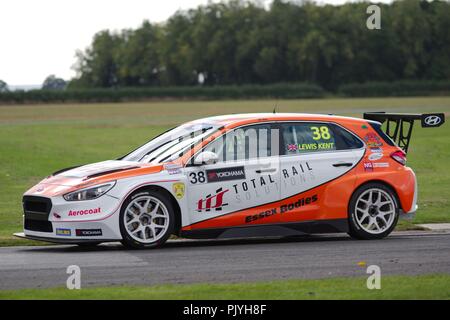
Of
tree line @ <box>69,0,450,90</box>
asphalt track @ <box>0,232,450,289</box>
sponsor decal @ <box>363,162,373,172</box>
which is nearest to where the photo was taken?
asphalt track @ <box>0,232,450,289</box>

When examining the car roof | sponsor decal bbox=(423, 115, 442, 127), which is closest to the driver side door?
the car roof

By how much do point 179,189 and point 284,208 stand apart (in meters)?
1.32

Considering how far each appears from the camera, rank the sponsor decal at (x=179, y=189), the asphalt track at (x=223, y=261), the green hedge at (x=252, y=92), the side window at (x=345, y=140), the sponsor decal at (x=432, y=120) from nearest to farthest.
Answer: the asphalt track at (x=223, y=261) → the sponsor decal at (x=179, y=189) → the side window at (x=345, y=140) → the sponsor decal at (x=432, y=120) → the green hedge at (x=252, y=92)

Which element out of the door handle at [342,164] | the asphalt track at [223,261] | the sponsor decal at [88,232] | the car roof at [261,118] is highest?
the car roof at [261,118]

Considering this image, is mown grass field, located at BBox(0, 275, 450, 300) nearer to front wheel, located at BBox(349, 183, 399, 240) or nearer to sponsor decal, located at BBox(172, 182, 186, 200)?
sponsor decal, located at BBox(172, 182, 186, 200)

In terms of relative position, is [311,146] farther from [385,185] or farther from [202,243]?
[202,243]

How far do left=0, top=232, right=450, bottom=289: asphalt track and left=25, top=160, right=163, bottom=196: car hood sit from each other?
2.28 feet

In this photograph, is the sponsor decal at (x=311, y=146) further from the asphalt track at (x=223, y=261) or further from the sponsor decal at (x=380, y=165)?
the asphalt track at (x=223, y=261)

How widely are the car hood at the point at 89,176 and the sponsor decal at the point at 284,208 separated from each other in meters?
1.23

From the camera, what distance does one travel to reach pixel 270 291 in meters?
8.16

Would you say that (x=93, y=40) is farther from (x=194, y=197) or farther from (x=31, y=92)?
(x=194, y=197)

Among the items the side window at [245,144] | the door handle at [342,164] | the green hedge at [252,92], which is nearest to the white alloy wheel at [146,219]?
the side window at [245,144]

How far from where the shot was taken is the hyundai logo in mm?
12539

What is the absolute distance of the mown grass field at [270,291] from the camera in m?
7.89
